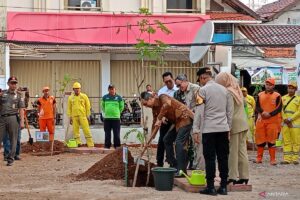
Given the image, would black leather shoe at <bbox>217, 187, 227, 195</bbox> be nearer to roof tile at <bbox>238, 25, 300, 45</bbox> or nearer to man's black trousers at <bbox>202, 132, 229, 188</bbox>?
man's black trousers at <bbox>202, 132, 229, 188</bbox>

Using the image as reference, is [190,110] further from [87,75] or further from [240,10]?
[240,10]

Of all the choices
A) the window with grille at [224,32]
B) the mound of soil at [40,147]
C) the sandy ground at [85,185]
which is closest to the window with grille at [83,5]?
the window with grille at [224,32]

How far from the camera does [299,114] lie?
1528cm

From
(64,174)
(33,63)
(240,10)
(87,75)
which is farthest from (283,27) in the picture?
(64,174)

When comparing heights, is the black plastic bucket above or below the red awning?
below

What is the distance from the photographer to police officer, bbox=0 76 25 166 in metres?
15.2

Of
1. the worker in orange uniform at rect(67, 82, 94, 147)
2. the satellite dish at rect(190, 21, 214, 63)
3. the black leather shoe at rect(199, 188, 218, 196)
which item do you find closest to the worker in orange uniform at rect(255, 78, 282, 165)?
the satellite dish at rect(190, 21, 214, 63)

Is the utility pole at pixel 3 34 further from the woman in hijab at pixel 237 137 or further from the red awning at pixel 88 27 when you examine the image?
the woman in hijab at pixel 237 137

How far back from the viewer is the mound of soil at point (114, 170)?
1211 cm

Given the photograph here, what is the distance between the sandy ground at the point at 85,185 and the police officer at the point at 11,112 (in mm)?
682

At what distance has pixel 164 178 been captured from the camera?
10.9 metres

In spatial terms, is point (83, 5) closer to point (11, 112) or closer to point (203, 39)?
point (203, 39)

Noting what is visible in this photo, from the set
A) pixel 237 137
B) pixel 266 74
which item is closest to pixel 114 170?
pixel 237 137

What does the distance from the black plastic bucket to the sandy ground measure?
0.39 ft
